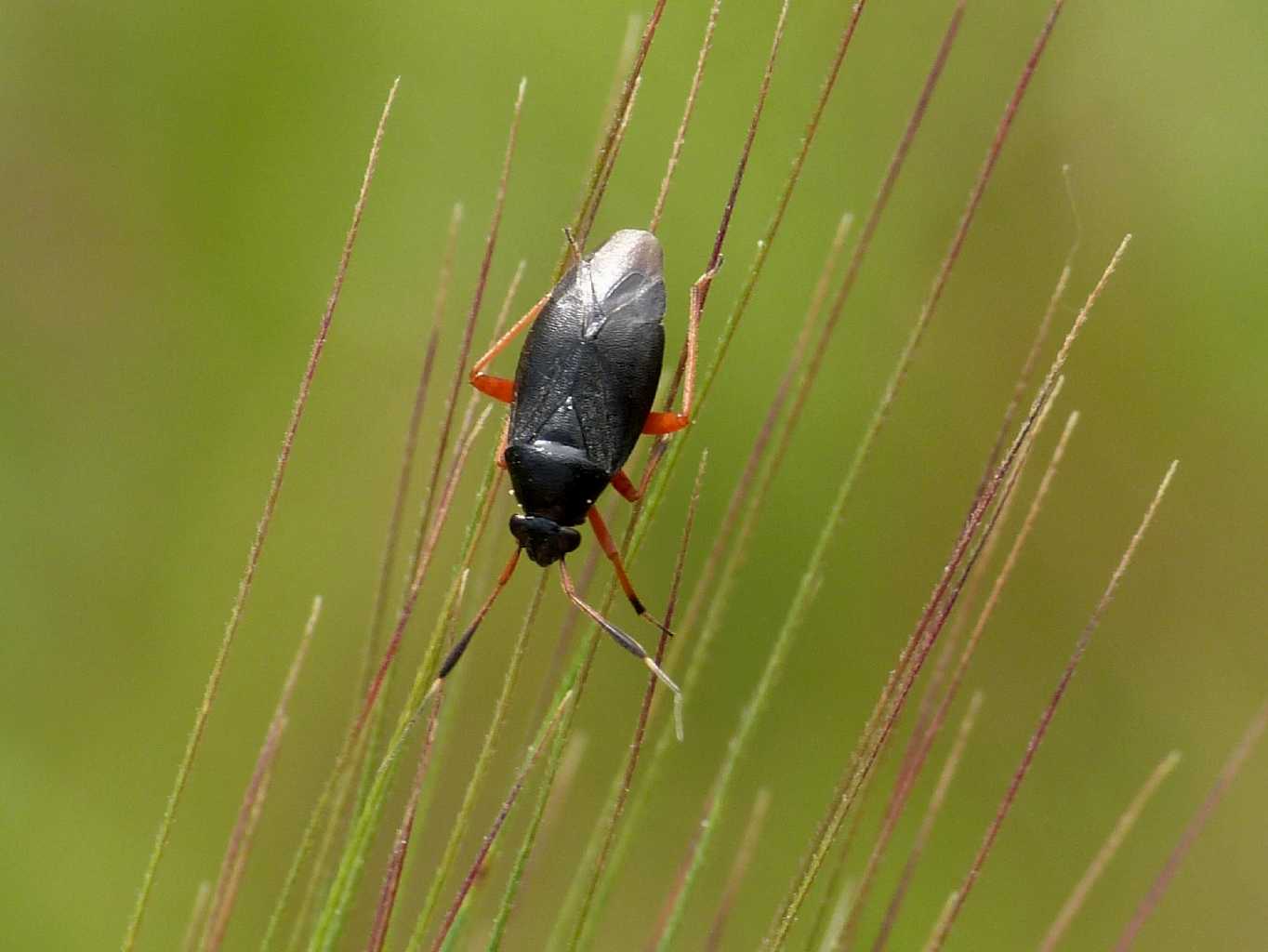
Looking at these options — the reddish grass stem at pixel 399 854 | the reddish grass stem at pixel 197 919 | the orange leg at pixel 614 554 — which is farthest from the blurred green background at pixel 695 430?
the reddish grass stem at pixel 399 854

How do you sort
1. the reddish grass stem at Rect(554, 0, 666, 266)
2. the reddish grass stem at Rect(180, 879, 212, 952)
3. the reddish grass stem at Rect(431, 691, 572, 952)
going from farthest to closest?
the reddish grass stem at Rect(180, 879, 212, 952), the reddish grass stem at Rect(554, 0, 666, 266), the reddish grass stem at Rect(431, 691, 572, 952)

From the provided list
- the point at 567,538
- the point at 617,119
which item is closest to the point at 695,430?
the point at 567,538

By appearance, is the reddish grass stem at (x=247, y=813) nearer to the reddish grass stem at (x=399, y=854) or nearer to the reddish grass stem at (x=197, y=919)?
the reddish grass stem at (x=197, y=919)

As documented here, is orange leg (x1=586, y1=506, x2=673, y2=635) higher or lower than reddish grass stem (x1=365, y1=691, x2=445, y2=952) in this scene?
higher

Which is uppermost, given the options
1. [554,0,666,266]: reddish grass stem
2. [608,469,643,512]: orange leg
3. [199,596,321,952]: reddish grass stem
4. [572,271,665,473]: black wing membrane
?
[554,0,666,266]: reddish grass stem

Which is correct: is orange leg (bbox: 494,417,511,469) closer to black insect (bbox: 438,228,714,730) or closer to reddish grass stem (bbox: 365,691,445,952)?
black insect (bbox: 438,228,714,730)

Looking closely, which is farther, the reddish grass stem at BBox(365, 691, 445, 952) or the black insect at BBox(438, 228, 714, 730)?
the black insect at BBox(438, 228, 714, 730)

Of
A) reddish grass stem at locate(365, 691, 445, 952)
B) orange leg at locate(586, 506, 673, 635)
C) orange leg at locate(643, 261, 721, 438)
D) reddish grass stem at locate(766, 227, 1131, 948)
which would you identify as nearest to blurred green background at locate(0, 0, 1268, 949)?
orange leg at locate(586, 506, 673, 635)
